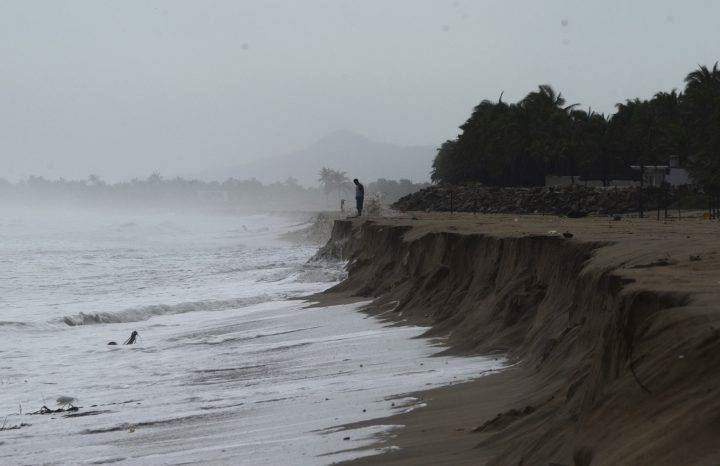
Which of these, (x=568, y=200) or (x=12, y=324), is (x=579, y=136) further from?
(x=12, y=324)

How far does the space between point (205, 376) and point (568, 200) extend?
39.9m

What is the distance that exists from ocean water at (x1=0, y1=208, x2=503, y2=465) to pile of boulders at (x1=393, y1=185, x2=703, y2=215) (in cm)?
2465

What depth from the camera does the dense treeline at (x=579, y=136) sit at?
62.8 m

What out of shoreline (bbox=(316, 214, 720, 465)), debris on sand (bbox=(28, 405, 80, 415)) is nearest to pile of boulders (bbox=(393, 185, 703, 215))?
shoreline (bbox=(316, 214, 720, 465))

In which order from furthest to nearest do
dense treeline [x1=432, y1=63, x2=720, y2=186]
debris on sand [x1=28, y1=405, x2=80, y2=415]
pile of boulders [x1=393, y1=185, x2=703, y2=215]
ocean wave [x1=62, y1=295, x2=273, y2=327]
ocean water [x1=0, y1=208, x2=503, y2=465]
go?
1. dense treeline [x1=432, y1=63, x2=720, y2=186]
2. pile of boulders [x1=393, y1=185, x2=703, y2=215]
3. ocean wave [x1=62, y1=295, x2=273, y2=327]
4. debris on sand [x1=28, y1=405, x2=80, y2=415]
5. ocean water [x1=0, y1=208, x2=503, y2=465]

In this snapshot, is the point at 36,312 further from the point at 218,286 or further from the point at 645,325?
the point at 645,325

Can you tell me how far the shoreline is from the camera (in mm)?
4449

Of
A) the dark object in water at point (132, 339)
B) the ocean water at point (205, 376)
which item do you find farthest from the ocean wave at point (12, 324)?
the dark object in water at point (132, 339)

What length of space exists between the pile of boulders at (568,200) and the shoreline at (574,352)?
2931 centimetres

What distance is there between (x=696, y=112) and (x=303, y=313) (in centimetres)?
4960

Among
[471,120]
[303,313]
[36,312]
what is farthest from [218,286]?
[471,120]

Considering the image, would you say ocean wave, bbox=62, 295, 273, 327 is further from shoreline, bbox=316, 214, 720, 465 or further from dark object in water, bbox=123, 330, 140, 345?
shoreline, bbox=316, 214, 720, 465

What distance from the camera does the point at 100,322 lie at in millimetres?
21266

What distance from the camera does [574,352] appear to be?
8.20 m
